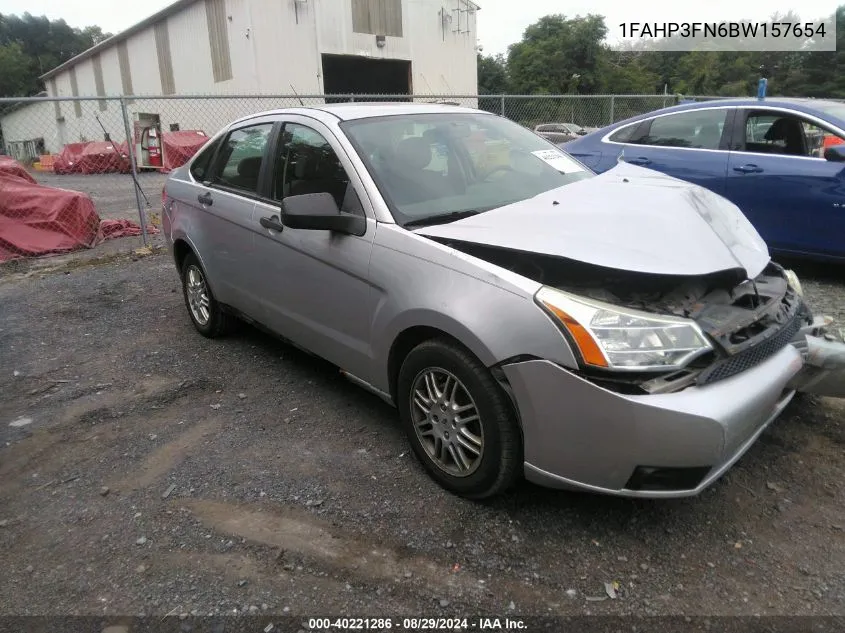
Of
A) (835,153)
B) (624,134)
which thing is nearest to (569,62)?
(624,134)

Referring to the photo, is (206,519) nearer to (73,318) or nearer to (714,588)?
(714,588)

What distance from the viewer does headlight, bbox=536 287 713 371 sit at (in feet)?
7.24

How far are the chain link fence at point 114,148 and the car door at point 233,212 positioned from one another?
111 inches

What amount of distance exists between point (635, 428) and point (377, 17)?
2889 centimetres

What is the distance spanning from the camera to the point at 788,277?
3.10 metres

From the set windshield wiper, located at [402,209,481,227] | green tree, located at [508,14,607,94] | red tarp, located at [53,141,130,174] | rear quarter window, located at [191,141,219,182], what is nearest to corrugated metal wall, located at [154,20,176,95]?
red tarp, located at [53,141,130,174]

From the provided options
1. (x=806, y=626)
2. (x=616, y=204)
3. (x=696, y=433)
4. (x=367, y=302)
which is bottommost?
(x=806, y=626)

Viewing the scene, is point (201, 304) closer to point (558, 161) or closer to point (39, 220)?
point (558, 161)

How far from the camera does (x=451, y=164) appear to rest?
3.42m

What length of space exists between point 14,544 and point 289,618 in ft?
4.42

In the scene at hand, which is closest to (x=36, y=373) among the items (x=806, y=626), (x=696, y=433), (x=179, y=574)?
(x=179, y=574)

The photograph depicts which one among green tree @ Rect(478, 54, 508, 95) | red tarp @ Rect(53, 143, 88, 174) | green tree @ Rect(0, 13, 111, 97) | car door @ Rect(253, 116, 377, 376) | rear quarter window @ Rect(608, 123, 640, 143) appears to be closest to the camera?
car door @ Rect(253, 116, 377, 376)

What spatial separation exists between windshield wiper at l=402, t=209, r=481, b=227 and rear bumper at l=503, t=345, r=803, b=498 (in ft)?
2.94

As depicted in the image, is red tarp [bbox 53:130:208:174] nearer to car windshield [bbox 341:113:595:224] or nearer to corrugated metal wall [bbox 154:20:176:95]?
corrugated metal wall [bbox 154:20:176:95]
